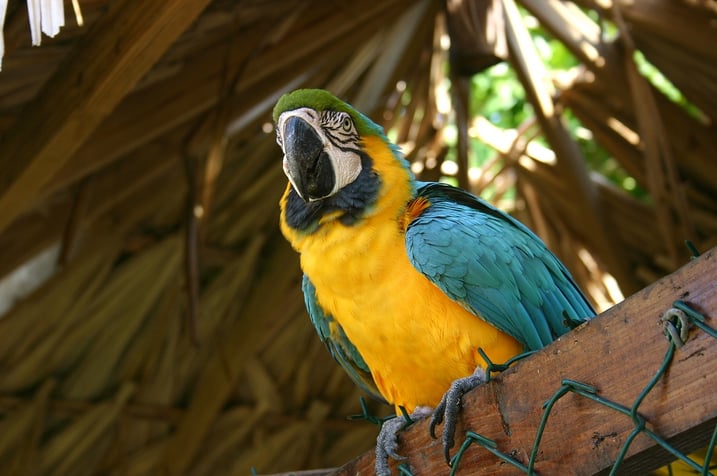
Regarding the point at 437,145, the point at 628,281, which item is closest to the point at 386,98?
the point at 437,145

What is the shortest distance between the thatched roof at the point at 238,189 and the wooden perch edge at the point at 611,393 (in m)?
1.35

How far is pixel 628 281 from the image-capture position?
4.58 m

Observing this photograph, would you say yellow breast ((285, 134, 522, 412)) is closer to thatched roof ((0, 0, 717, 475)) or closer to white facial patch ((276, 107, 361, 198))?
white facial patch ((276, 107, 361, 198))

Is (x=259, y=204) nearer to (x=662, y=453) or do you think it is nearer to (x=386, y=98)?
(x=386, y=98)

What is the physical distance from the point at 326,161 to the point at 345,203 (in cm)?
11

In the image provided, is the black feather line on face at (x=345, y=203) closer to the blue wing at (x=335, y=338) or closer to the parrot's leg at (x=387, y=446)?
the blue wing at (x=335, y=338)

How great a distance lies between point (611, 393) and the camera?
1.34 m

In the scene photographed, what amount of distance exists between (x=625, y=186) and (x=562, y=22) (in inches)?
71.0

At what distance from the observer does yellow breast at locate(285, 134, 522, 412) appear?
7.01 ft

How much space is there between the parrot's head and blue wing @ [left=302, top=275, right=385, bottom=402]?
21 cm

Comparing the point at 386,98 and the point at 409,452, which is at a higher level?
the point at 386,98

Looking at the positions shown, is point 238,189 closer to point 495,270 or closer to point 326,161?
point 326,161

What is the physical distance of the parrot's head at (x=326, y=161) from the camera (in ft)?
7.36

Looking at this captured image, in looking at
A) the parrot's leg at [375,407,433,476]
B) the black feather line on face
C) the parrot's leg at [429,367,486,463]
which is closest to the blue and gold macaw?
the black feather line on face
